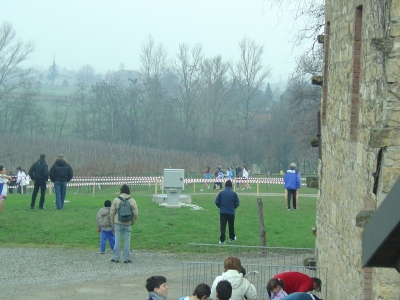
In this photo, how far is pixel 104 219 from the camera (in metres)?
15.1

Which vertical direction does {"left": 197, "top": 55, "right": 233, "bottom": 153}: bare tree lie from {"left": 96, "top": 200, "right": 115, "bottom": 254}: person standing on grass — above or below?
above

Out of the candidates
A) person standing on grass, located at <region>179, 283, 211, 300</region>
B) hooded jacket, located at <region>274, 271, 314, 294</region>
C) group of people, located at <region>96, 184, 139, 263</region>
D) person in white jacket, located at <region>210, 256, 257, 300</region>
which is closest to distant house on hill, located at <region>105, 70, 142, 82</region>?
group of people, located at <region>96, 184, 139, 263</region>

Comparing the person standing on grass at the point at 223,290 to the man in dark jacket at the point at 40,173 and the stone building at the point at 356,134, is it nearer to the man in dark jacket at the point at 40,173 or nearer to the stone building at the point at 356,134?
the stone building at the point at 356,134

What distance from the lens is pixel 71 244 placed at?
17016mm

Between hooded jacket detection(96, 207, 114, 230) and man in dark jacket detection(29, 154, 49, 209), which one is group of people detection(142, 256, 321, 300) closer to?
hooded jacket detection(96, 207, 114, 230)

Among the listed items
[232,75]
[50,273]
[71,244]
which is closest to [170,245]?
[71,244]

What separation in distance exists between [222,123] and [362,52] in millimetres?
69553

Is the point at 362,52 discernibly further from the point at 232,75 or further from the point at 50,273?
the point at 232,75

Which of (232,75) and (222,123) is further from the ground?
(232,75)

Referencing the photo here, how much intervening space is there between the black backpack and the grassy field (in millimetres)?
2418

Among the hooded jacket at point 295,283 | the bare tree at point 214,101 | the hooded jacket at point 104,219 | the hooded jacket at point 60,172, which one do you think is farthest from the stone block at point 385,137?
the bare tree at point 214,101

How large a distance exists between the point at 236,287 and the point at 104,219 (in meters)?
7.11

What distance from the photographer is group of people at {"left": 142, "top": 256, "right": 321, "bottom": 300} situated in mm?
7488

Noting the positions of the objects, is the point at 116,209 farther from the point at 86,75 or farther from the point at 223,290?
the point at 86,75
